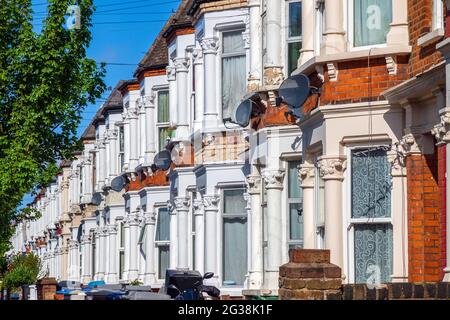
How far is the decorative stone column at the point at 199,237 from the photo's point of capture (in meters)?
27.2

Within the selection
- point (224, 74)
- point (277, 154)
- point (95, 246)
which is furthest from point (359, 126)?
point (95, 246)

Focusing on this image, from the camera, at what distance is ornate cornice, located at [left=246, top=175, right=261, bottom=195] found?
22.4m

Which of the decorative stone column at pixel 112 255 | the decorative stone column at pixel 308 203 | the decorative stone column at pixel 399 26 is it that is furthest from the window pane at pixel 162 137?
the decorative stone column at pixel 399 26

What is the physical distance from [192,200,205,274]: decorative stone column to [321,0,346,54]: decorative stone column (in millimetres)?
11180

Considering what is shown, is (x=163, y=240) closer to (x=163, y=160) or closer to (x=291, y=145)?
(x=163, y=160)

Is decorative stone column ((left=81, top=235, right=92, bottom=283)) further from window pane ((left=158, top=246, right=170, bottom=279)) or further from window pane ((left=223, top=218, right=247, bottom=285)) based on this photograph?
window pane ((left=223, top=218, right=247, bottom=285))

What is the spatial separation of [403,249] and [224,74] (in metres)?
11.1

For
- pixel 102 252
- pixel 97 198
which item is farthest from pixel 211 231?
pixel 97 198

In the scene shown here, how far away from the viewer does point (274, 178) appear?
69.6 feet

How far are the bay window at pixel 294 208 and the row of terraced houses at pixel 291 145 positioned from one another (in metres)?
0.02

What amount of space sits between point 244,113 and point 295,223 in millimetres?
2352
